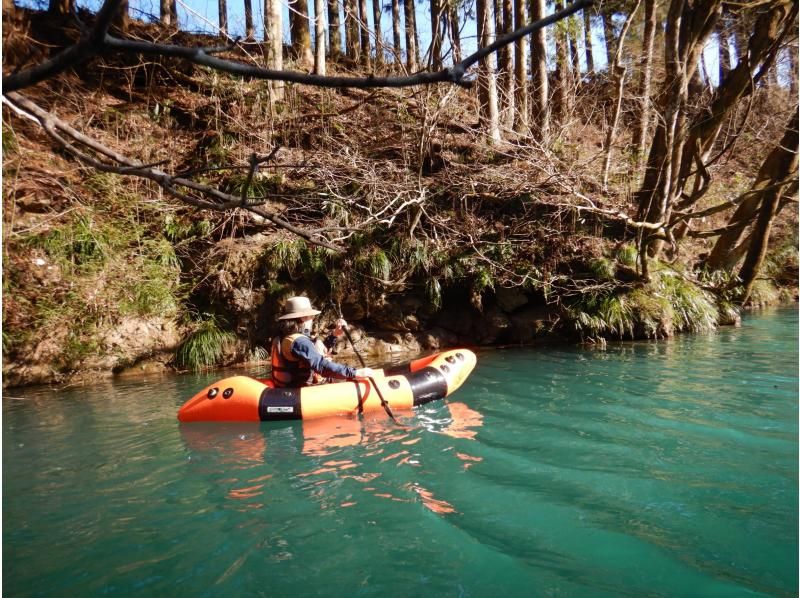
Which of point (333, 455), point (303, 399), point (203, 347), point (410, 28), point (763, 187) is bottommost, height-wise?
point (333, 455)

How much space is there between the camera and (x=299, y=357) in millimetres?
5039

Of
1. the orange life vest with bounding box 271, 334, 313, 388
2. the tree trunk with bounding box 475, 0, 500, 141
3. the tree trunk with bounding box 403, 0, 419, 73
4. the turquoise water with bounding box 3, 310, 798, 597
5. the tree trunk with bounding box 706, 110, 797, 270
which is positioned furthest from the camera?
the tree trunk with bounding box 403, 0, 419, 73

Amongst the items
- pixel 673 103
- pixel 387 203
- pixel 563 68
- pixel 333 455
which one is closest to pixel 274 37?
pixel 387 203

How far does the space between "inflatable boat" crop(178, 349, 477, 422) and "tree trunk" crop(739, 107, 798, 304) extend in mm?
6511

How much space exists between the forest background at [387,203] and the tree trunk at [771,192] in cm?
4

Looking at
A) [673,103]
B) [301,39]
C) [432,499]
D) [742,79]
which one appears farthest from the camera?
[301,39]

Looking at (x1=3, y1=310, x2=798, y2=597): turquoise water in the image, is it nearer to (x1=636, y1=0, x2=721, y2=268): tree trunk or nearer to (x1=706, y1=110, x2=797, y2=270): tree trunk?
(x1=636, y1=0, x2=721, y2=268): tree trunk

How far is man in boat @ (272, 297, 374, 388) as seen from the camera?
496cm

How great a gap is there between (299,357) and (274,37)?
273 inches

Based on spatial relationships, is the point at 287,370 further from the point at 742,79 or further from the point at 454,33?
the point at 742,79

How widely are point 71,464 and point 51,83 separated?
821 cm

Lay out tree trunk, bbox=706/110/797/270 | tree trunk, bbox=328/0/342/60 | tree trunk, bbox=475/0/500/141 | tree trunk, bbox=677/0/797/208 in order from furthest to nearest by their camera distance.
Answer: tree trunk, bbox=328/0/342/60 → tree trunk, bbox=475/0/500/141 → tree trunk, bbox=706/110/797/270 → tree trunk, bbox=677/0/797/208

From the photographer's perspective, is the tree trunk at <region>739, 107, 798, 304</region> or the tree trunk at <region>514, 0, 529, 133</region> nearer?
the tree trunk at <region>739, 107, 798, 304</region>

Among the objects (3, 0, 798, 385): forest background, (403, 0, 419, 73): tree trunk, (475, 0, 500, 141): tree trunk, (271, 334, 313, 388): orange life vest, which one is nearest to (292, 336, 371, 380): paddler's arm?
(271, 334, 313, 388): orange life vest
